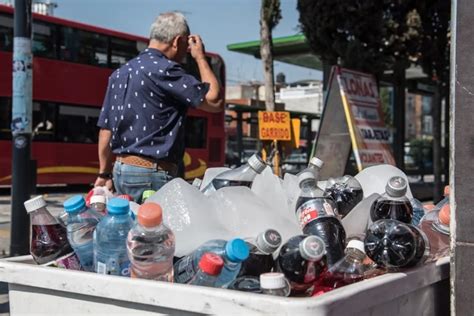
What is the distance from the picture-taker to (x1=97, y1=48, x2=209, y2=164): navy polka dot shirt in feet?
10.2

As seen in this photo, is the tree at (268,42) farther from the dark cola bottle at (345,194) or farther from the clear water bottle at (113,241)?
the clear water bottle at (113,241)

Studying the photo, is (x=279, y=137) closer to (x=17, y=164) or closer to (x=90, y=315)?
(x=17, y=164)

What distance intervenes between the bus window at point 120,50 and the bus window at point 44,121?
257 centimetres

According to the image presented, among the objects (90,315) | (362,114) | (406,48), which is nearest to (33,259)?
(90,315)

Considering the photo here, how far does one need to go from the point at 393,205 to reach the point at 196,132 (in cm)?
1840

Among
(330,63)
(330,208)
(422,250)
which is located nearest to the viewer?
(422,250)

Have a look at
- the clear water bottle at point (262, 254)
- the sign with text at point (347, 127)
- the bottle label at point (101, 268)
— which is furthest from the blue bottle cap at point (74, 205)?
the sign with text at point (347, 127)

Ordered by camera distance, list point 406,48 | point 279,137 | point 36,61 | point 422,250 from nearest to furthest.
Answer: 1. point 422,250
2. point 279,137
3. point 406,48
4. point 36,61

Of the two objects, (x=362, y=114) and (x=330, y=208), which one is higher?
(x=362, y=114)

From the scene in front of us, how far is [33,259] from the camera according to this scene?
206 centimetres

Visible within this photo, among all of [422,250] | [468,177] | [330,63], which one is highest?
[330,63]

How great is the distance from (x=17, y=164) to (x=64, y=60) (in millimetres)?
10833

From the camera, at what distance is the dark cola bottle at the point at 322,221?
185 centimetres

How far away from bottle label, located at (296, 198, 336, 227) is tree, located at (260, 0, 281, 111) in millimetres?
8858
